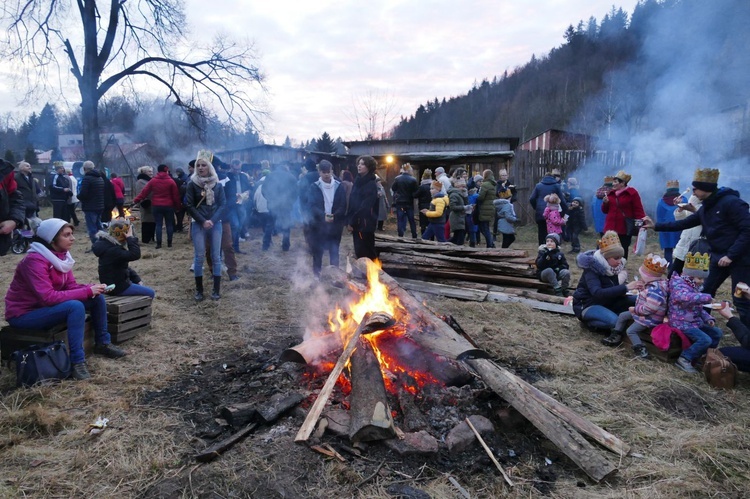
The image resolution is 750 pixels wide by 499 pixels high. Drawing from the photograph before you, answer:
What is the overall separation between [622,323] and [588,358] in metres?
0.80

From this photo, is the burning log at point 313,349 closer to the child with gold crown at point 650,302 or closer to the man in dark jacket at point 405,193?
the child with gold crown at point 650,302

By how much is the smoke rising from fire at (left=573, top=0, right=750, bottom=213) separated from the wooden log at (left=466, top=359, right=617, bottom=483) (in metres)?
14.4

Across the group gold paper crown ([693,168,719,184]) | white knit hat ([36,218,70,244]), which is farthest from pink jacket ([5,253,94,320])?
gold paper crown ([693,168,719,184])

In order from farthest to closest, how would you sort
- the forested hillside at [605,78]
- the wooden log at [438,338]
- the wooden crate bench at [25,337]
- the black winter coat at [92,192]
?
the forested hillside at [605,78], the black winter coat at [92,192], the wooden crate bench at [25,337], the wooden log at [438,338]

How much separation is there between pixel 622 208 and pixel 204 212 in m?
7.70

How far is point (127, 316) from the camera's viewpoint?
17.1ft

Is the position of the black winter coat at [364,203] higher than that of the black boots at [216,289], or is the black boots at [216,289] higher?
the black winter coat at [364,203]

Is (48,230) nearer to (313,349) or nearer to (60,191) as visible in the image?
(313,349)

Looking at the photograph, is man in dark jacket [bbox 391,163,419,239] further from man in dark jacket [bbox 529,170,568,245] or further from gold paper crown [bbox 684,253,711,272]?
gold paper crown [bbox 684,253,711,272]

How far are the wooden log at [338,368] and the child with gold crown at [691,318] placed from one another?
3.24 metres

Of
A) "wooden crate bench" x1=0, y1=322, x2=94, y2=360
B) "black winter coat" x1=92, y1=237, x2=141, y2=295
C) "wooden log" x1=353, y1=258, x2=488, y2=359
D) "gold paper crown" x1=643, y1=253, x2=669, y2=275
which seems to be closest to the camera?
"wooden log" x1=353, y1=258, x2=488, y2=359

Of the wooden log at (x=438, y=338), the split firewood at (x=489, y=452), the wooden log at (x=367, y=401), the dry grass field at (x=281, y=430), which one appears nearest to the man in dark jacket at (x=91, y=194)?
the dry grass field at (x=281, y=430)

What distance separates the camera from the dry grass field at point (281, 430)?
9.20 ft

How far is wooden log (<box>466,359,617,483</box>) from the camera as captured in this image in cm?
288
